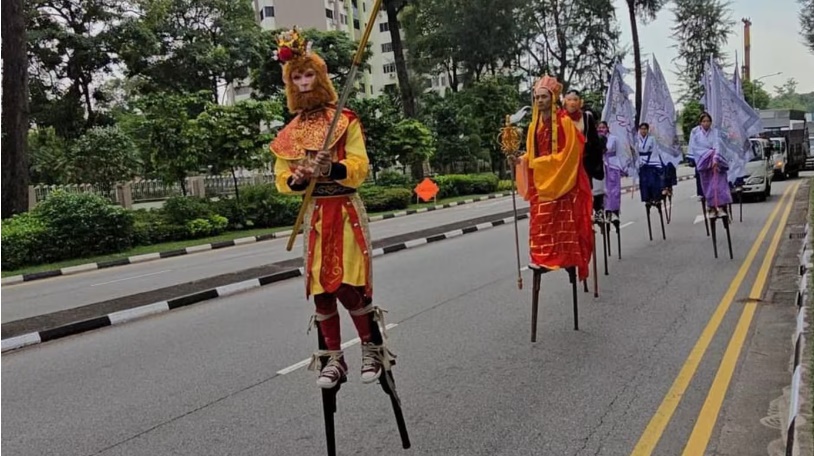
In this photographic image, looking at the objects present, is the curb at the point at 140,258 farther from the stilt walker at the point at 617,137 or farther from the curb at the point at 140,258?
the stilt walker at the point at 617,137

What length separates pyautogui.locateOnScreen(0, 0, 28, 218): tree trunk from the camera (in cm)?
1761

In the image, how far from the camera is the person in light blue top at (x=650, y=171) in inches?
506

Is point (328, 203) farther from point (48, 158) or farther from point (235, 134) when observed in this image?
point (48, 158)

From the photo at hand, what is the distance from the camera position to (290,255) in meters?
14.3

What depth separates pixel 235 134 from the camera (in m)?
21.0

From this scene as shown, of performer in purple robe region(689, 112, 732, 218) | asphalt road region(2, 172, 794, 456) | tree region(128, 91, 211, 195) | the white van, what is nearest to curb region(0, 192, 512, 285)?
tree region(128, 91, 211, 195)

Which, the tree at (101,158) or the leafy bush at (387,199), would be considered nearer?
the tree at (101,158)

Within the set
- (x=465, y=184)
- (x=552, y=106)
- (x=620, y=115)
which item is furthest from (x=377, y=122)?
(x=552, y=106)

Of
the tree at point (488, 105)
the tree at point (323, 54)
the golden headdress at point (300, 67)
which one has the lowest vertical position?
the golden headdress at point (300, 67)

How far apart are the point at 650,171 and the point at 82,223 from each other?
13.0 metres

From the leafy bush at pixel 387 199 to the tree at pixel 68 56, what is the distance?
14577 millimetres

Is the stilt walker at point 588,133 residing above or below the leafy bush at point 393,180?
above

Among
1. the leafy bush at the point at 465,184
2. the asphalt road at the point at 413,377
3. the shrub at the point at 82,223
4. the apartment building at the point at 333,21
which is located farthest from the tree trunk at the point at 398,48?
the apartment building at the point at 333,21

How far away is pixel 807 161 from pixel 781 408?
37.4 m
